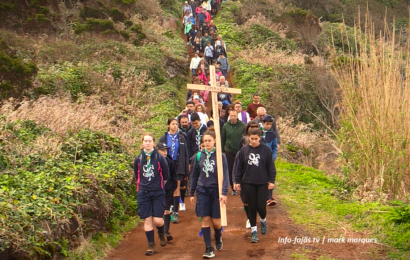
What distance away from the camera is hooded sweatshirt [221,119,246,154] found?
10555 mm

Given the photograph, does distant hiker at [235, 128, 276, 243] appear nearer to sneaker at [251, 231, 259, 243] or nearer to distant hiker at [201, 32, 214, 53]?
sneaker at [251, 231, 259, 243]

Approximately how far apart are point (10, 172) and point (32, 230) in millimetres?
1703

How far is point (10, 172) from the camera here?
307 inches

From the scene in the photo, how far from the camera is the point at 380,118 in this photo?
28.5 ft

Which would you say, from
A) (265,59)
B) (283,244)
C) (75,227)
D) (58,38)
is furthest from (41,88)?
(265,59)

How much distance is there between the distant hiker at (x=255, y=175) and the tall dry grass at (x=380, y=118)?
6.77 ft

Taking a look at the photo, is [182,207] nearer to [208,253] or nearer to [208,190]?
[208,190]

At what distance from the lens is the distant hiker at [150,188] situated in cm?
759

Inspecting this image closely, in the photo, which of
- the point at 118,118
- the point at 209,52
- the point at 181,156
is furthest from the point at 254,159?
the point at 209,52

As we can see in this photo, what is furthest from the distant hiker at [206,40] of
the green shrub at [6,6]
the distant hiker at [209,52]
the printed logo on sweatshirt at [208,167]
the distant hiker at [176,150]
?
the printed logo on sweatshirt at [208,167]

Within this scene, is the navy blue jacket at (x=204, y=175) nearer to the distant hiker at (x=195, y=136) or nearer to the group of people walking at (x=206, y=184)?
the group of people walking at (x=206, y=184)

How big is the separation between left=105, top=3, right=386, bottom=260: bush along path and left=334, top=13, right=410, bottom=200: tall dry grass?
0.68 meters

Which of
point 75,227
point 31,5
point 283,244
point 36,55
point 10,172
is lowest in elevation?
point 283,244

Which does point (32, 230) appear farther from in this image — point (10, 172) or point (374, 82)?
point (374, 82)
